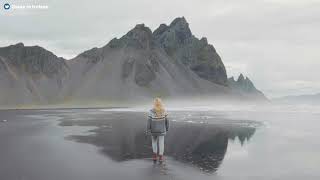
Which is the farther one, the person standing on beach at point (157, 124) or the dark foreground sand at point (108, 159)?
the person standing on beach at point (157, 124)

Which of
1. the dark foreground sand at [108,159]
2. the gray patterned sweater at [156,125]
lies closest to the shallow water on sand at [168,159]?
the dark foreground sand at [108,159]

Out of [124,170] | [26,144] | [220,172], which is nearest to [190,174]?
[220,172]

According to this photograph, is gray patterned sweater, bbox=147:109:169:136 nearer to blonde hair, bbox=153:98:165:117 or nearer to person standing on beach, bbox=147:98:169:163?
person standing on beach, bbox=147:98:169:163

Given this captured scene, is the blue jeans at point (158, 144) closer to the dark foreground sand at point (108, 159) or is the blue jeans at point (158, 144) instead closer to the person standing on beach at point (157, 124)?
the person standing on beach at point (157, 124)

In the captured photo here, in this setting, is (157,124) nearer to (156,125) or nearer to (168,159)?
(156,125)

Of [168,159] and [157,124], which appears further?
[157,124]

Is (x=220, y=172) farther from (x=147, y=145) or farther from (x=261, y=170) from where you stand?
(x=147, y=145)

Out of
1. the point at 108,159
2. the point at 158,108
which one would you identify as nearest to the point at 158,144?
the point at 158,108

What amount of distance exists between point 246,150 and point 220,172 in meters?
6.49

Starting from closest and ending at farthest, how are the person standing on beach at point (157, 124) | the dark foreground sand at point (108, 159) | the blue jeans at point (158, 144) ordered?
1. the dark foreground sand at point (108, 159)
2. the blue jeans at point (158, 144)
3. the person standing on beach at point (157, 124)

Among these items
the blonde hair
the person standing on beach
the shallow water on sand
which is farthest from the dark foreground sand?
the blonde hair

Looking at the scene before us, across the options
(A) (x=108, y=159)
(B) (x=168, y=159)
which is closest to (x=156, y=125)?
(B) (x=168, y=159)

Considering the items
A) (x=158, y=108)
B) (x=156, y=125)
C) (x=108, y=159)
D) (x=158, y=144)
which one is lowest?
(x=108, y=159)

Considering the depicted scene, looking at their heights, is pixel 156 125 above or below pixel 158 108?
below
